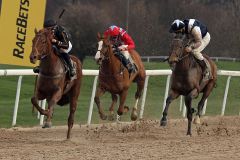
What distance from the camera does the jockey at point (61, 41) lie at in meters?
9.28

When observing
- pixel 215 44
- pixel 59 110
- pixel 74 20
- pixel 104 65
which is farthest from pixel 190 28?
pixel 215 44

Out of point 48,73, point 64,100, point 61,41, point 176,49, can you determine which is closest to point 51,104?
point 48,73

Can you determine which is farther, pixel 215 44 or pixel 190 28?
A: pixel 215 44

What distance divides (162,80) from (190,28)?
14.9 metres

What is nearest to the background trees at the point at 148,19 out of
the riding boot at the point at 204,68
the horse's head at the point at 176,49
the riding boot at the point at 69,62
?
the riding boot at the point at 204,68

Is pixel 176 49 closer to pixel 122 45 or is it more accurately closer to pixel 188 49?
pixel 188 49

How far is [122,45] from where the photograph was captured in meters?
11.9

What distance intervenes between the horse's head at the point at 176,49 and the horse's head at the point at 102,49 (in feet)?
3.13

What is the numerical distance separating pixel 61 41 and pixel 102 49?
1488mm

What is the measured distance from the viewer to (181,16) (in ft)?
135

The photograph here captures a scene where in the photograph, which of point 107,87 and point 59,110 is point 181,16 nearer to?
point 59,110

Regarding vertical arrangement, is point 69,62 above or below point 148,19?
below

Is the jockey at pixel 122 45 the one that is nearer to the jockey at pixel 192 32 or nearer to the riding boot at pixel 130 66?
the riding boot at pixel 130 66

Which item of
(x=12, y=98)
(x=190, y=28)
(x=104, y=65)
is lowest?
(x=12, y=98)
